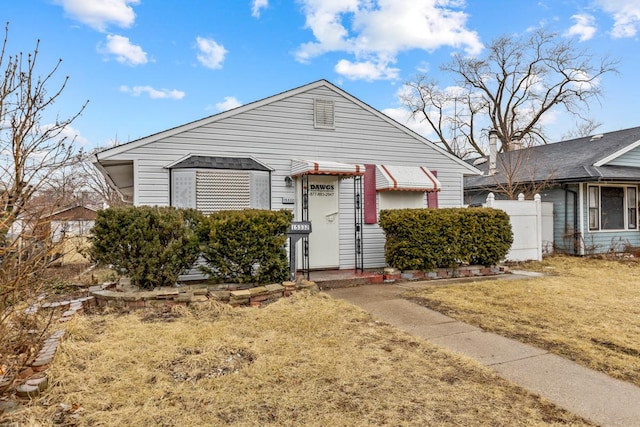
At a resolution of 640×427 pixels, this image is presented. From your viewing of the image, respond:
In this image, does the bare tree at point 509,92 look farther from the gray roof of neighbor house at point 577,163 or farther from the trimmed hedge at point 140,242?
the trimmed hedge at point 140,242

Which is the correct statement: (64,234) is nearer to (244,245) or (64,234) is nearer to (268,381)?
(268,381)

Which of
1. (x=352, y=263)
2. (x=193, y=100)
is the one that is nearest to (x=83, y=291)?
(x=352, y=263)

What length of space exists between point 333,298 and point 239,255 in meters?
1.69

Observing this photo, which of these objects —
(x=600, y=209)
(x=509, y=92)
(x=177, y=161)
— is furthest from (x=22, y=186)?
(x=509, y=92)

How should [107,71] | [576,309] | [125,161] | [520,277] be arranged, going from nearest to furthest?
[576,309]
[125,161]
[520,277]
[107,71]

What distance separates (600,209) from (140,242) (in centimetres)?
1388

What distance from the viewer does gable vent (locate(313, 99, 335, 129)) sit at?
8477 millimetres

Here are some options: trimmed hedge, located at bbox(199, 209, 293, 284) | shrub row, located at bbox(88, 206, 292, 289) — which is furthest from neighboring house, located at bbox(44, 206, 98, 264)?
trimmed hedge, located at bbox(199, 209, 293, 284)

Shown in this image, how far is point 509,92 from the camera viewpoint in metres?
27.3

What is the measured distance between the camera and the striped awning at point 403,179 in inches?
333

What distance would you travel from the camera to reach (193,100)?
48.3 ft

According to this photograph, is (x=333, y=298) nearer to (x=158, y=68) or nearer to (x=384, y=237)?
(x=384, y=237)

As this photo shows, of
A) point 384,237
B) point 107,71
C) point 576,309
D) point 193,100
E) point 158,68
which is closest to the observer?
point 576,309

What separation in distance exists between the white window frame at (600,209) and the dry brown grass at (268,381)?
11275mm
